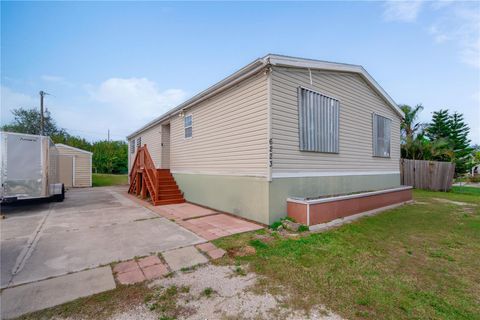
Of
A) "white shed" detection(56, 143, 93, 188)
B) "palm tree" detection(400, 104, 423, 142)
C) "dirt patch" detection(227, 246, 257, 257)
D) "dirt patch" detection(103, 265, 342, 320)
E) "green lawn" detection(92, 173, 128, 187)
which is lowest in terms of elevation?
"green lawn" detection(92, 173, 128, 187)

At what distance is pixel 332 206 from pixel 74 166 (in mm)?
16609

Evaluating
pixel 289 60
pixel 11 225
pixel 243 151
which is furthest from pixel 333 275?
pixel 11 225

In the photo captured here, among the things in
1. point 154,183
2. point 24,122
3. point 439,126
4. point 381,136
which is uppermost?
point 24,122

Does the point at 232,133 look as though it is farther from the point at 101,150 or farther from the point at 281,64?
the point at 101,150

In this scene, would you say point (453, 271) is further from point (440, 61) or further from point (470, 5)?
point (440, 61)

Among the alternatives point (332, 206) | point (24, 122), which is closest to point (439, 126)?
point (332, 206)

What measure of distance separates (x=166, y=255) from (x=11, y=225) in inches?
188

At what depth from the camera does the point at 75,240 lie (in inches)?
167

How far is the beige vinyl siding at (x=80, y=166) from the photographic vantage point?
48.5 ft

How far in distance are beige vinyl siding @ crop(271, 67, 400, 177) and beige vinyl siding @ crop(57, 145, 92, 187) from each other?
604 inches

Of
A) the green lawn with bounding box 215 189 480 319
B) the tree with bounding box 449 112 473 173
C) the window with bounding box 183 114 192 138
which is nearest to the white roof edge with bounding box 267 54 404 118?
the green lawn with bounding box 215 189 480 319

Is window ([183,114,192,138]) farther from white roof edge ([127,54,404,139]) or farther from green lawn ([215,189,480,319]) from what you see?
green lawn ([215,189,480,319])

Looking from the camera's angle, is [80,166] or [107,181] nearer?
[80,166]

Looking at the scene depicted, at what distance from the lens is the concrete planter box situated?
16.6ft
